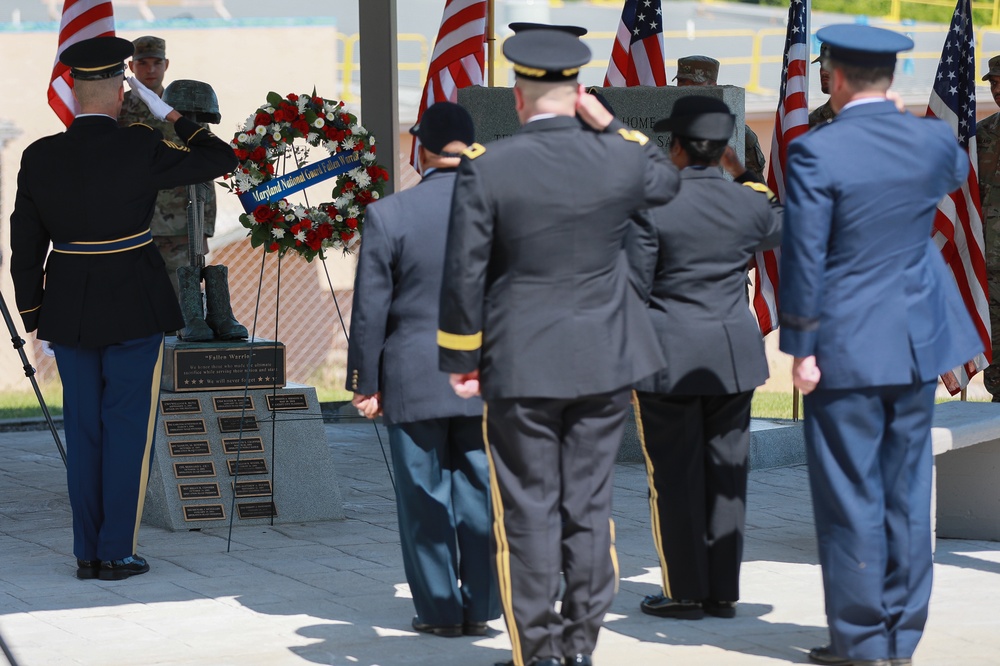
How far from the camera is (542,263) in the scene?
4.55 m

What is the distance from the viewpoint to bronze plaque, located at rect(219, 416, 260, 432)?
7.81 m

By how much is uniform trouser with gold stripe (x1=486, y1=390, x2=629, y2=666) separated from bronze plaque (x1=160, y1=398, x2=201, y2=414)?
340 cm

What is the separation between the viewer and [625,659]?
517 cm

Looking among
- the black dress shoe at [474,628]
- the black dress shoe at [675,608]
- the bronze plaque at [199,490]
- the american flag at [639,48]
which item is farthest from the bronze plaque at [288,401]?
the american flag at [639,48]

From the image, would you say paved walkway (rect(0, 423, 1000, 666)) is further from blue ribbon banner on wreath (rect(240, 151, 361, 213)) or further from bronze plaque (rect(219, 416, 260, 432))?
blue ribbon banner on wreath (rect(240, 151, 361, 213))

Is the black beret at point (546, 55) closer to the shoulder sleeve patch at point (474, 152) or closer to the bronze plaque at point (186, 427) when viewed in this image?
the shoulder sleeve patch at point (474, 152)

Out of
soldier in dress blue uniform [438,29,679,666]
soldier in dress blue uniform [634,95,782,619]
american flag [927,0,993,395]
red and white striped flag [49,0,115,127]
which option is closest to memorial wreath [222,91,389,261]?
soldier in dress blue uniform [634,95,782,619]

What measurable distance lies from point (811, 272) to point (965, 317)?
610 mm

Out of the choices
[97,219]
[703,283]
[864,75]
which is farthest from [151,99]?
[864,75]

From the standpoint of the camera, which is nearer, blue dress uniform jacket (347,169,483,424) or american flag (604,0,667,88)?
blue dress uniform jacket (347,169,483,424)

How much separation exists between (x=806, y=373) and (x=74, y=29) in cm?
648

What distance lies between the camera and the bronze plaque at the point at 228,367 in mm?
7738

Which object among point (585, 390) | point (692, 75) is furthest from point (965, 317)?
point (692, 75)

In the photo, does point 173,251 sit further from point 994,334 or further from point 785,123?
point 994,334
